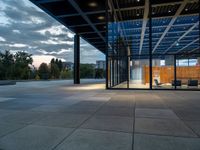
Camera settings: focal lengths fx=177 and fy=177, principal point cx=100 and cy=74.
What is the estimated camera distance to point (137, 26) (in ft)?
68.5

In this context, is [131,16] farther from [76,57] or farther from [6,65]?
[6,65]

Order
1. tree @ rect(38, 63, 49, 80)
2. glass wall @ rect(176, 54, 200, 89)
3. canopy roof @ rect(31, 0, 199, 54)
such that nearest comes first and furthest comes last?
1. canopy roof @ rect(31, 0, 199, 54)
2. glass wall @ rect(176, 54, 200, 89)
3. tree @ rect(38, 63, 49, 80)

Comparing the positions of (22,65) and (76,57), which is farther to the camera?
(22,65)

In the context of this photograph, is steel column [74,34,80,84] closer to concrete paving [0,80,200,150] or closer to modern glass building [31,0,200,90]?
modern glass building [31,0,200,90]

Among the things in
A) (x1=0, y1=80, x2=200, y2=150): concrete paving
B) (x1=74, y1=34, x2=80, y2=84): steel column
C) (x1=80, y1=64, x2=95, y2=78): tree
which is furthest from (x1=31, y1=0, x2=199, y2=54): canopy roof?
(x1=80, y1=64, x2=95, y2=78): tree

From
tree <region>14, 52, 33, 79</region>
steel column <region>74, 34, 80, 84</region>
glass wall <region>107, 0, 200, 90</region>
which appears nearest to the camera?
glass wall <region>107, 0, 200, 90</region>

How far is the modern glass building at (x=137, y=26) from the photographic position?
15312 mm

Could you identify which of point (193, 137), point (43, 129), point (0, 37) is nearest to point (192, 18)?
point (193, 137)

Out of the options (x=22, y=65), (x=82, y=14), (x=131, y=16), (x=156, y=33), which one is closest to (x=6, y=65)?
(x=22, y=65)

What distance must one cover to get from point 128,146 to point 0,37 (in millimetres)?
48258

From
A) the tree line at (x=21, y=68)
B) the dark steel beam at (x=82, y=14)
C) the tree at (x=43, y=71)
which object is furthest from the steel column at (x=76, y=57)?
the tree at (x=43, y=71)

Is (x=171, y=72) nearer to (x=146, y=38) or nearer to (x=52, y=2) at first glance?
(x=146, y=38)

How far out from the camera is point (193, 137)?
11.7 ft

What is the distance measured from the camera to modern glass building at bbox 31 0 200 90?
1531 centimetres
